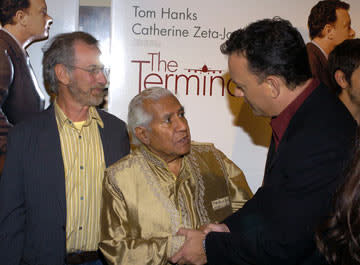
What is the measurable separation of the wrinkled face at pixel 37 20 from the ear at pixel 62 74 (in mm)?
820

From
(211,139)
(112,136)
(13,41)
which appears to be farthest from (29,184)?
(211,139)

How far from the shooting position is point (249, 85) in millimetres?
2146

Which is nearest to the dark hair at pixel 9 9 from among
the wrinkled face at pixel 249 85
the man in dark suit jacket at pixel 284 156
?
the man in dark suit jacket at pixel 284 156

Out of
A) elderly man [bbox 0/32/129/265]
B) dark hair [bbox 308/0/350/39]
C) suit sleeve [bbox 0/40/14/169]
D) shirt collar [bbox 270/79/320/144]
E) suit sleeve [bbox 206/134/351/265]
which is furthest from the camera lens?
dark hair [bbox 308/0/350/39]

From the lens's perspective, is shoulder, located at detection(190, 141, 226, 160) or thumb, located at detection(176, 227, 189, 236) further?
shoulder, located at detection(190, 141, 226, 160)

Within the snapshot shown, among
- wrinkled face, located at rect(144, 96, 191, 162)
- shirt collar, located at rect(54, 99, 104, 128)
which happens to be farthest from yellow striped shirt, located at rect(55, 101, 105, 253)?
wrinkled face, located at rect(144, 96, 191, 162)

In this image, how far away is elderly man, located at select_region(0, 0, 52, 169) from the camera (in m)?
3.38

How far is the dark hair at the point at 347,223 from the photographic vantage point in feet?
4.20

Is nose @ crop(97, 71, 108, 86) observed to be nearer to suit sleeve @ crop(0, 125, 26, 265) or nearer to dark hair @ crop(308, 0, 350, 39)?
suit sleeve @ crop(0, 125, 26, 265)

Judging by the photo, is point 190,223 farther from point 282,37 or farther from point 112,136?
point 282,37

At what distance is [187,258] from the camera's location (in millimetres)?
2295

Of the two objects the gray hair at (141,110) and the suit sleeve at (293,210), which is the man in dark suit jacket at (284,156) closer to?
the suit sleeve at (293,210)

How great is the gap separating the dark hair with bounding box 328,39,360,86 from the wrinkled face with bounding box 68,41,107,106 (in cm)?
215

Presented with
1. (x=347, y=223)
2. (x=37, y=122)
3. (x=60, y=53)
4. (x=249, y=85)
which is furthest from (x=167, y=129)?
(x=347, y=223)
